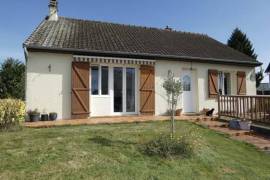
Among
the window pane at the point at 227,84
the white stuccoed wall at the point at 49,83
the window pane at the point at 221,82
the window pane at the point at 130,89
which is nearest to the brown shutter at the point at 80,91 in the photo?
the white stuccoed wall at the point at 49,83

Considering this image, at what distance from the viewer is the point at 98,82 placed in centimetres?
1247

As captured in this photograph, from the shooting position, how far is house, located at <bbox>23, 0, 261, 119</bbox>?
37.7 feet

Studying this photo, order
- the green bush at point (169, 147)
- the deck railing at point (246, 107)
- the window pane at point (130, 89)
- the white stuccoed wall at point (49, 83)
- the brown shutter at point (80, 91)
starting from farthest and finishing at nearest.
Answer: the window pane at point (130, 89) → the brown shutter at point (80, 91) → the white stuccoed wall at point (49, 83) → the deck railing at point (246, 107) → the green bush at point (169, 147)

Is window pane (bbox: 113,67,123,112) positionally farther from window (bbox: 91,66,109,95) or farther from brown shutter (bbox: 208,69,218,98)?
brown shutter (bbox: 208,69,218,98)

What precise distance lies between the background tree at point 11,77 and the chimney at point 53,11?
6.56 metres

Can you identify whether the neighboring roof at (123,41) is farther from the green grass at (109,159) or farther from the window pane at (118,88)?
the green grass at (109,159)

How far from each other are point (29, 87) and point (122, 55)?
15.6 feet

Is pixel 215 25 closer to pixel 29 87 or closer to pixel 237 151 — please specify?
pixel 237 151

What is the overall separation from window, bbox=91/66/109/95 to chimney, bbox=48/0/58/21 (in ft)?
16.3

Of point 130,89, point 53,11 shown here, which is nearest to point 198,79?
point 130,89

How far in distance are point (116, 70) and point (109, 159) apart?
7396mm

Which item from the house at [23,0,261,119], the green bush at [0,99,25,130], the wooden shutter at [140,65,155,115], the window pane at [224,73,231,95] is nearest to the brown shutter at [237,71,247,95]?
the house at [23,0,261,119]

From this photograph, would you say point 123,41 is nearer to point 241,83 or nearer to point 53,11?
point 53,11

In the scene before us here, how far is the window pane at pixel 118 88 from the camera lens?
12.8 m
